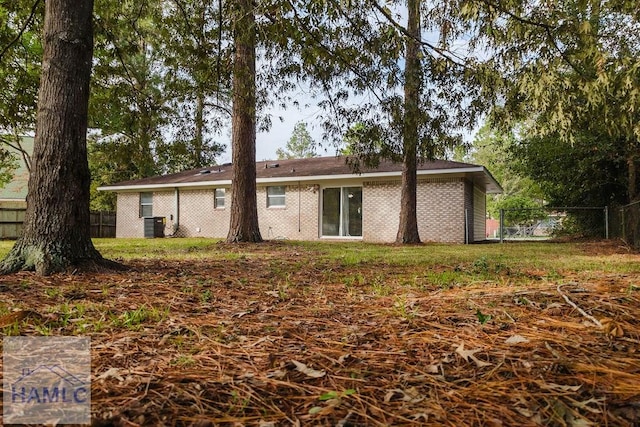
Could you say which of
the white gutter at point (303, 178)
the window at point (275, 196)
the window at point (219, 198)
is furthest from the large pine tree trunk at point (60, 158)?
the window at point (219, 198)

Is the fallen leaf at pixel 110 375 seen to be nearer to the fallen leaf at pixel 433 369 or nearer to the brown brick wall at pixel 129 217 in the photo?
the fallen leaf at pixel 433 369

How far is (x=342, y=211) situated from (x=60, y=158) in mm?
11754

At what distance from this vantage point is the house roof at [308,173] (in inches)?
525

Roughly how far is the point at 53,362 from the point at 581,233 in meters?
18.1

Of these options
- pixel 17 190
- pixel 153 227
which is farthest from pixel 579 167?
pixel 17 190

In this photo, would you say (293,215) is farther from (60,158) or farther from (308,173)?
(60,158)

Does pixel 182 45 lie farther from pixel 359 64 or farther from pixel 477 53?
pixel 477 53

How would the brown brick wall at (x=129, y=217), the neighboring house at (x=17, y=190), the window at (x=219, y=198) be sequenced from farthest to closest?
the neighboring house at (x=17, y=190) < the brown brick wall at (x=129, y=217) < the window at (x=219, y=198)

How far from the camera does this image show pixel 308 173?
50.5 ft

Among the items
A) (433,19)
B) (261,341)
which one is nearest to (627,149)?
(433,19)

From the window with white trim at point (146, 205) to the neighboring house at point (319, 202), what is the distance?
0.05 metres

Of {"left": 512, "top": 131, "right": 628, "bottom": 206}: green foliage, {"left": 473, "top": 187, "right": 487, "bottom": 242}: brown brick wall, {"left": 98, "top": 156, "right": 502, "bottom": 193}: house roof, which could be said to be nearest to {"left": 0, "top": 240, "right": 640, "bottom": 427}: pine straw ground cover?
{"left": 98, "top": 156, "right": 502, "bottom": 193}: house roof

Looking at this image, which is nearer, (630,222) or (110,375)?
(110,375)

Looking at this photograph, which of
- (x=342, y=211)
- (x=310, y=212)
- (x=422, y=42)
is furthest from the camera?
(x=310, y=212)
